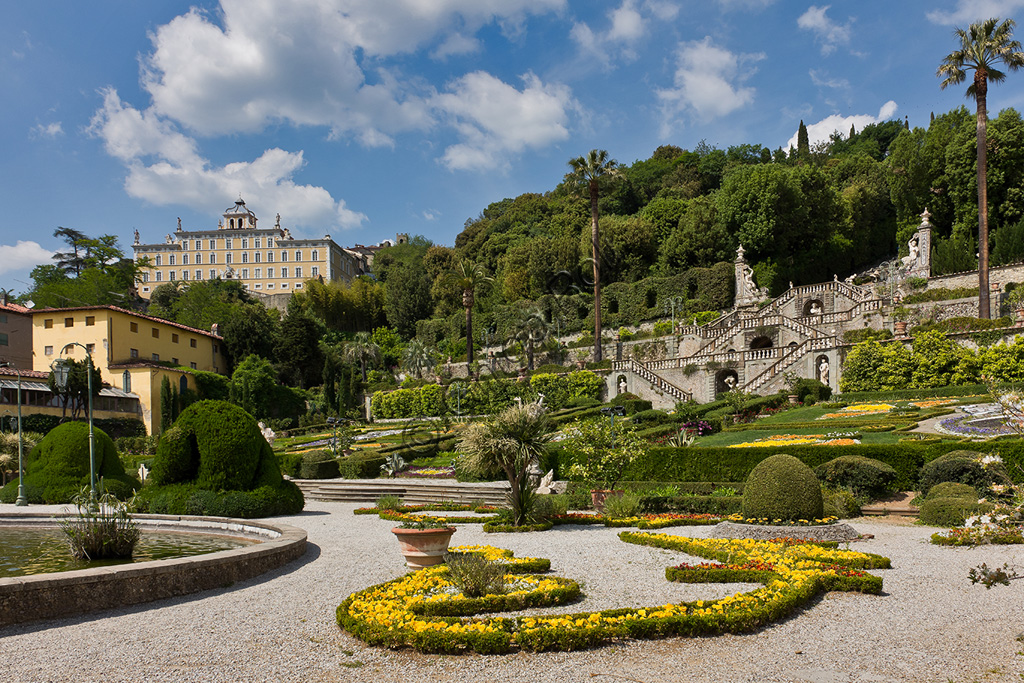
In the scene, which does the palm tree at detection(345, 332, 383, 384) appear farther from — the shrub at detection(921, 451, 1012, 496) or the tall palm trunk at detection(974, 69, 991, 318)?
the shrub at detection(921, 451, 1012, 496)

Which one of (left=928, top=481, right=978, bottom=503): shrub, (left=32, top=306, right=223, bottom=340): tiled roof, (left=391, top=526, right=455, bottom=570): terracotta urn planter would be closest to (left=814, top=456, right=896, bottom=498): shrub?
(left=928, top=481, right=978, bottom=503): shrub

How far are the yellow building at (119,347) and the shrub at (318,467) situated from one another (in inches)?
908

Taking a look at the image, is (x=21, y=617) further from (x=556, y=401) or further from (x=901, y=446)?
(x=556, y=401)

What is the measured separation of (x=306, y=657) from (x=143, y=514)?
37.3 ft

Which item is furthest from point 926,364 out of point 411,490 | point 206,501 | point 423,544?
point 206,501

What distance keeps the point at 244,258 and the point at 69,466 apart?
88.4 m

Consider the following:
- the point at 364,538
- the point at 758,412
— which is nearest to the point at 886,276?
the point at 758,412

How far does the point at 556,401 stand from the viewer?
44.2 metres

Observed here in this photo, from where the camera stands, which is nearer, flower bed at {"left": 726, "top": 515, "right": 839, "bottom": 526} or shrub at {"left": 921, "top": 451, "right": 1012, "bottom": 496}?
flower bed at {"left": 726, "top": 515, "right": 839, "bottom": 526}

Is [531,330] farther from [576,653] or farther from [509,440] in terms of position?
[576,653]

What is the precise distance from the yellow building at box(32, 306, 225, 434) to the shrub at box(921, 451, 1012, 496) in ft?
147

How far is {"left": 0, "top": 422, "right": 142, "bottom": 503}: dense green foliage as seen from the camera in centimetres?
1933

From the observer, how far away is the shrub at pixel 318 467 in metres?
27.2

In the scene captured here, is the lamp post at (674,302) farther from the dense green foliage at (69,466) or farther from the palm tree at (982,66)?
the dense green foliage at (69,466)
